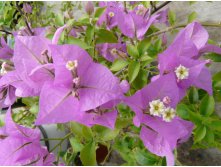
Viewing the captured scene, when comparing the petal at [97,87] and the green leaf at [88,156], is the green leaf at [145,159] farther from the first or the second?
the petal at [97,87]

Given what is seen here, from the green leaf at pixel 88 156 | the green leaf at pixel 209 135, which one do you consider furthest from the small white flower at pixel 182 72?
the green leaf at pixel 88 156

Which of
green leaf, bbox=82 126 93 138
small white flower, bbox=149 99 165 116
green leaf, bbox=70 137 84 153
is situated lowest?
green leaf, bbox=70 137 84 153

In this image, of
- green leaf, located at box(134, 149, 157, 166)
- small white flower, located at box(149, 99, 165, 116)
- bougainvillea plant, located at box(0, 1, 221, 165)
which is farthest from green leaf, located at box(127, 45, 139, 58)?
green leaf, located at box(134, 149, 157, 166)

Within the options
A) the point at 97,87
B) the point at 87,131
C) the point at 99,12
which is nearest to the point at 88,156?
the point at 87,131

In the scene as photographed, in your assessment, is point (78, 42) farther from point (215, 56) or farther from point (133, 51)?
point (215, 56)

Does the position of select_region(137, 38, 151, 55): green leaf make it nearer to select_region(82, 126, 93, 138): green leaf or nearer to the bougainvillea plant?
the bougainvillea plant
